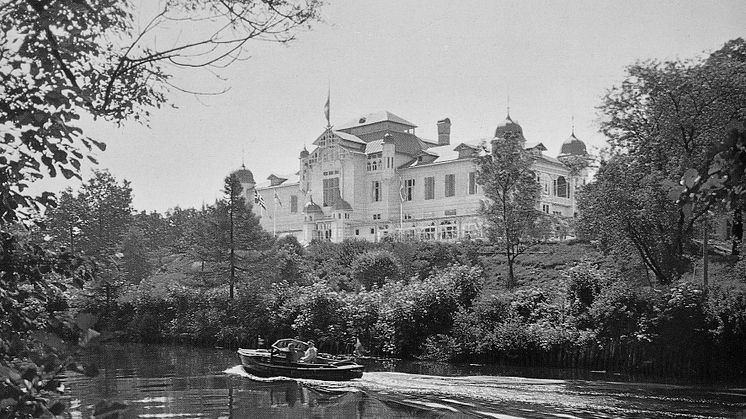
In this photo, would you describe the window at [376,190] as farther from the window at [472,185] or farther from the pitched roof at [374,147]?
the window at [472,185]

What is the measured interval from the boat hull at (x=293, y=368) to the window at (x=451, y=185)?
49038mm

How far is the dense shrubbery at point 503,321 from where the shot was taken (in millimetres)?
27047

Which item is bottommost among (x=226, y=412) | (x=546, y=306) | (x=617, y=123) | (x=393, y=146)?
(x=226, y=412)

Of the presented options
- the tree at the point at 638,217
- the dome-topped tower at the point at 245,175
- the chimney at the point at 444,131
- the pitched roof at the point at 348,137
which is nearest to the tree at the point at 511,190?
the tree at the point at 638,217

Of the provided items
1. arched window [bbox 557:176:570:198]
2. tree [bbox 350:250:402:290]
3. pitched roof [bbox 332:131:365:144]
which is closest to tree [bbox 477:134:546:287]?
tree [bbox 350:250:402:290]

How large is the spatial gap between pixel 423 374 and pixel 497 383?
392cm

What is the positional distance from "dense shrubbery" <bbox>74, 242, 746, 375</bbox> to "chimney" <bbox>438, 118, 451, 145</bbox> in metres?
48.2

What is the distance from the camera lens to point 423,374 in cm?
2745

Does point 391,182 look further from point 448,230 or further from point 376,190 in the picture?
point 448,230

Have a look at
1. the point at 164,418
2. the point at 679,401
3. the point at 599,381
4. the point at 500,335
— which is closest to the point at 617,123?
the point at 500,335

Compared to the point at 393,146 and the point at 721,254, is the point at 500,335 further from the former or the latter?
the point at 393,146

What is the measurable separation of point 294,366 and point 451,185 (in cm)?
5164

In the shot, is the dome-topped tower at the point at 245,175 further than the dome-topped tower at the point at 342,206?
Yes

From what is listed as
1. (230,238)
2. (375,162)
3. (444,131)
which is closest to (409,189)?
(375,162)
